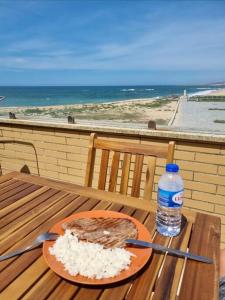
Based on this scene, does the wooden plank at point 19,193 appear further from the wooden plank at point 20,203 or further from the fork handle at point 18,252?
the fork handle at point 18,252

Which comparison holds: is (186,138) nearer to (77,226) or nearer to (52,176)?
(77,226)

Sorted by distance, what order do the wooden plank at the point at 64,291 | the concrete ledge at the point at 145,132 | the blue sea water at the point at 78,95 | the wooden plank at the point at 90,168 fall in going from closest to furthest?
the wooden plank at the point at 64,291, the wooden plank at the point at 90,168, the concrete ledge at the point at 145,132, the blue sea water at the point at 78,95

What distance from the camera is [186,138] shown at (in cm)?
212

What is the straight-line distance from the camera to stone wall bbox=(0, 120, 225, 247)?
6.89 feet

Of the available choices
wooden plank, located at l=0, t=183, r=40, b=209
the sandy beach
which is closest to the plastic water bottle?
wooden plank, located at l=0, t=183, r=40, b=209

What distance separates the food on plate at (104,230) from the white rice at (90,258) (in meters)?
0.04

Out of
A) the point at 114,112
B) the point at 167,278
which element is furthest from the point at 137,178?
the point at 114,112

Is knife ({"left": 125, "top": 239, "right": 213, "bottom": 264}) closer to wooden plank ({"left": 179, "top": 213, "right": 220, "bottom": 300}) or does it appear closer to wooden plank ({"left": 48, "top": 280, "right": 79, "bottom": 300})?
wooden plank ({"left": 179, "top": 213, "right": 220, "bottom": 300})

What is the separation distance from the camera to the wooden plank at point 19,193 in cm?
126

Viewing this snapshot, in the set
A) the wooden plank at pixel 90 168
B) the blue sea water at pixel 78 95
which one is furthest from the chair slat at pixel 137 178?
the blue sea water at pixel 78 95

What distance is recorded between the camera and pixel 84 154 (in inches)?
104

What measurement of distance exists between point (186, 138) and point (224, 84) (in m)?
1.32

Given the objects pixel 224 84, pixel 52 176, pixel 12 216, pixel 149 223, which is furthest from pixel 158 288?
pixel 224 84

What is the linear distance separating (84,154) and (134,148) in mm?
1167
